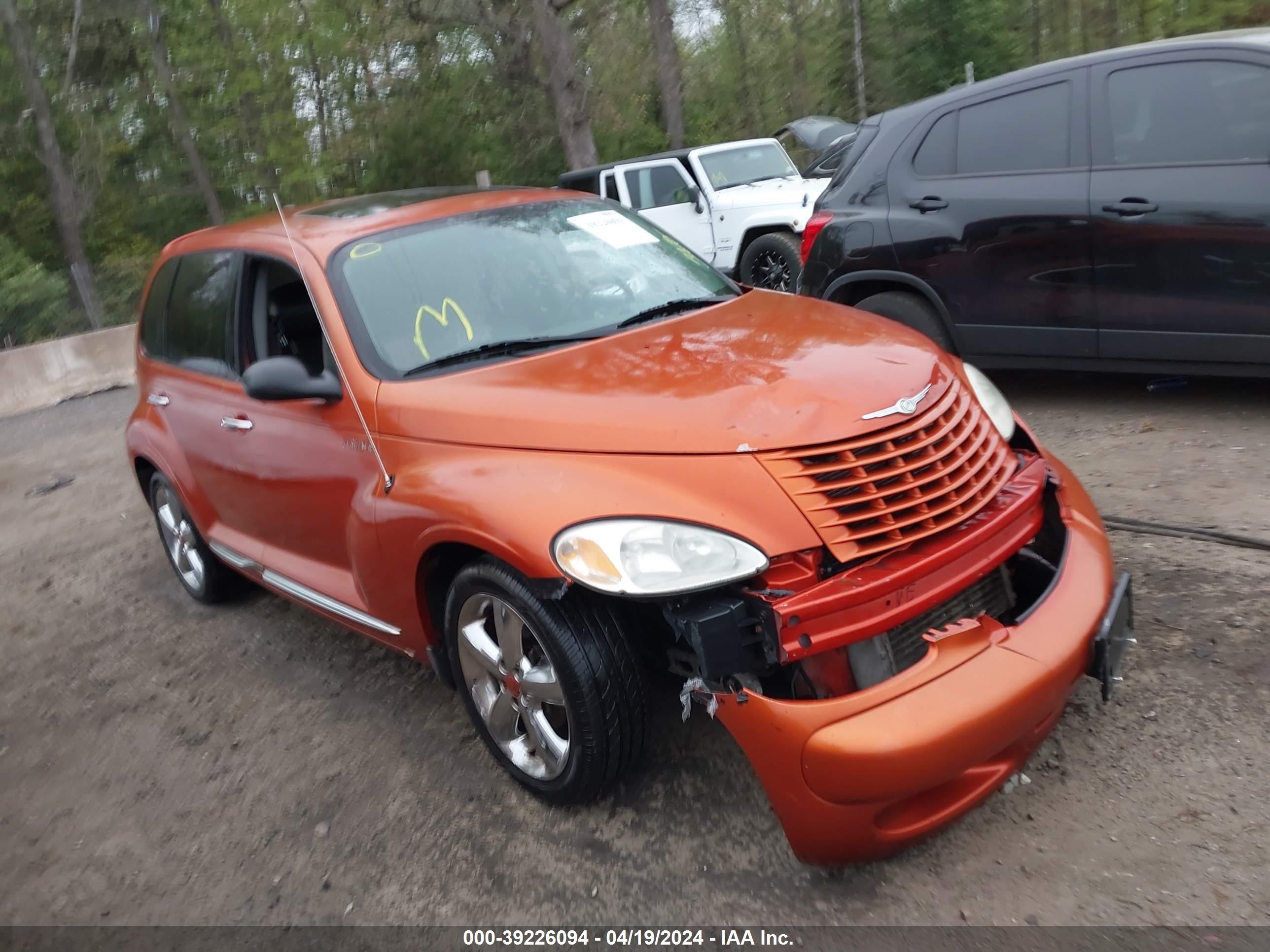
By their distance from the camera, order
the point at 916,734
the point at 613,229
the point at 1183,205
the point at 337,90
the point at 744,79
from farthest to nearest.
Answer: the point at 744,79 < the point at 337,90 < the point at 1183,205 < the point at 613,229 < the point at 916,734

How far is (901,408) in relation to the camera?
2676 mm

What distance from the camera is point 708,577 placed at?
7.89 feet

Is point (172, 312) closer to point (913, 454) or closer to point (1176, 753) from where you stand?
point (913, 454)

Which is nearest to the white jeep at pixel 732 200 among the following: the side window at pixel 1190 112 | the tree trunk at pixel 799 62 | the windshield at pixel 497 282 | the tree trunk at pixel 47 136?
the side window at pixel 1190 112

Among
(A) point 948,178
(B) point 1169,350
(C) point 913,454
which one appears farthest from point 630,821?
(A) point 948,178

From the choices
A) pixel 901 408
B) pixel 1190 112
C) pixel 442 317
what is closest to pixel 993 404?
pixel 901 408

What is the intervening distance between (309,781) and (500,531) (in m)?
1.42

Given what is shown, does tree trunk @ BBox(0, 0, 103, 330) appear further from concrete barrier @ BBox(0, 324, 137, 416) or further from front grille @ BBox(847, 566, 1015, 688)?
front grille @ BBox(847, 566, 1015, 688)

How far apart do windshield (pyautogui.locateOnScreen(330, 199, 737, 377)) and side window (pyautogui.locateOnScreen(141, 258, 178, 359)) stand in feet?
5.42

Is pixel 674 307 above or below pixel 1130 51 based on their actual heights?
below

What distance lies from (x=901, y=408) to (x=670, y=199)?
10.6 m

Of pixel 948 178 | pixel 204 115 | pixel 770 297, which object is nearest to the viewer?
pixel 770 297

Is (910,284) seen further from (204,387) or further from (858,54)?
(858,54)

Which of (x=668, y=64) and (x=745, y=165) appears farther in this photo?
(x=668, y=64)
